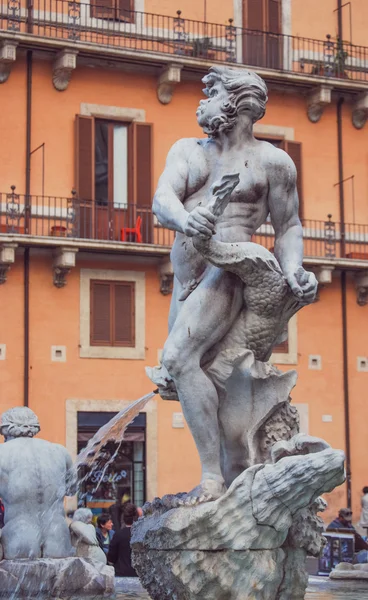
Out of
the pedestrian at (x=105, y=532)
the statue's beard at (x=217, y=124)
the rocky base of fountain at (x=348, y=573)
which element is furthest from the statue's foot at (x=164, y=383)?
the pedestrian at (x=105, y=532)

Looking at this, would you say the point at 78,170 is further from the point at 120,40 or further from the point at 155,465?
the point at 155,465

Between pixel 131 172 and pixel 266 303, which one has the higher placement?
pixel 131 172

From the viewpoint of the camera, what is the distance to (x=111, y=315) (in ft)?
87.0

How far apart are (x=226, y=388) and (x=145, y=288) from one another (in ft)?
68.2

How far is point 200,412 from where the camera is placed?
19.8 feet

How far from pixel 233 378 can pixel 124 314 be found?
67.6 feet

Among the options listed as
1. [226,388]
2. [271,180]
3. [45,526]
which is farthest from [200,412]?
[45,526]

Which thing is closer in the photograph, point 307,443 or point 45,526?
point 307,443

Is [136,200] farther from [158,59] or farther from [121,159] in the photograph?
[158,59]

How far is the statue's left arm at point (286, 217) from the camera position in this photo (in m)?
6.36

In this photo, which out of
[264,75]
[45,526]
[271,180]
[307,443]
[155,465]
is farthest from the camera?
[264,75]

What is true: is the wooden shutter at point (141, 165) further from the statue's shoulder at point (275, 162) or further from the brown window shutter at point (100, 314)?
the statue's shoulder at point (275, 162)

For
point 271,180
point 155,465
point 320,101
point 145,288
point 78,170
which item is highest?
point 320,101

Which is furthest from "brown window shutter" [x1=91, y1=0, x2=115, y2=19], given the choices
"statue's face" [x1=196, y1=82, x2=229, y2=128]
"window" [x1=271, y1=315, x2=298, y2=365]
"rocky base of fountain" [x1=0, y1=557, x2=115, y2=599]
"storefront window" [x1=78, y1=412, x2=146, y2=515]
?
"statue's face" [x1=196, y1=82, x2=229, y2=128]
